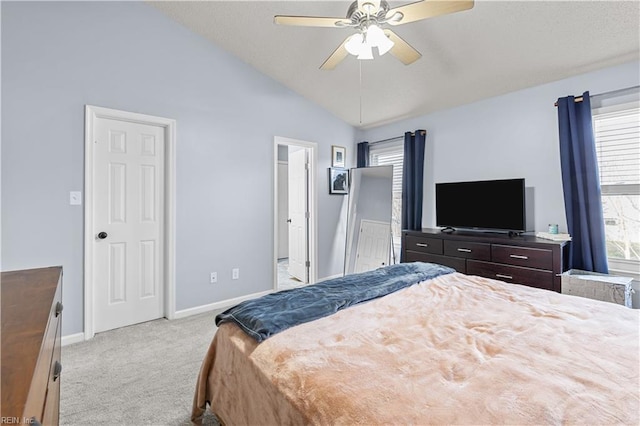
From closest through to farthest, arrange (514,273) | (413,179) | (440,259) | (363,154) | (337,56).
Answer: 1. (337,56)
2. (514,273)
3. (440,259)
4. (413,179)
5. (363,154)

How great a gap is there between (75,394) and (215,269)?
1.70 m

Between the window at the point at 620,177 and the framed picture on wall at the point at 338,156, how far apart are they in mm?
3014

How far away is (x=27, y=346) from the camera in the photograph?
754mm

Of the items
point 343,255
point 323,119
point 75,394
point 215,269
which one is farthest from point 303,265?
point 75,394

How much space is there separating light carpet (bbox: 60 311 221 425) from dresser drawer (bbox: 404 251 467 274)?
2.48 m

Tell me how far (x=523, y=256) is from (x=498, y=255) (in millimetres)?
217

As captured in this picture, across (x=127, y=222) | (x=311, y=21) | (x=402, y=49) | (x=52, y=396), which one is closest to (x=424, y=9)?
(x=402, y=49)

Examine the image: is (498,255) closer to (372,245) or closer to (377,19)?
(372,245)

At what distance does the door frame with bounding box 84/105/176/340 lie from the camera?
2.72 meters

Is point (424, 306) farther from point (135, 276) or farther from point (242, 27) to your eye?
point (242, 27)

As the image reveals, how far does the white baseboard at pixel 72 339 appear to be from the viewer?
2.60m

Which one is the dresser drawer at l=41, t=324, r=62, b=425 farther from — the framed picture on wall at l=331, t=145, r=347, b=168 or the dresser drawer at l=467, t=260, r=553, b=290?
the framed picture on wall at l=331, t=145, r=347, b=168

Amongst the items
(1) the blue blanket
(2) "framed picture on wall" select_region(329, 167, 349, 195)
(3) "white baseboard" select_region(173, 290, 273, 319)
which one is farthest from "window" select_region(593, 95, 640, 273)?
(3) "white baseboard" select_region(173, 290, 273, 319)

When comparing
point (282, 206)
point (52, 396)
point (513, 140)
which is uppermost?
point (513, 140)
